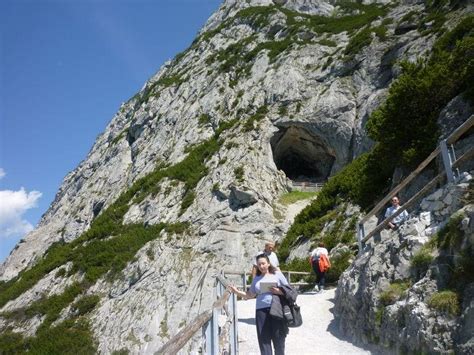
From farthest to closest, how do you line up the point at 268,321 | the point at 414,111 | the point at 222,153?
the point at 222,153, the point at 414,111, the point at 268,321

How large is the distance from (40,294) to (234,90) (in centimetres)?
2570

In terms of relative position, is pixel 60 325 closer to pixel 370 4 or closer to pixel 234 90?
pixel 234 90

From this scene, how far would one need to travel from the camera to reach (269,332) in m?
4.93

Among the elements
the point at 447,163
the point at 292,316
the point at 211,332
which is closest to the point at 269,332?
the point at 292,316

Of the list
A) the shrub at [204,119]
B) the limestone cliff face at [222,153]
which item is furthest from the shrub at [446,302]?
the shrub at [204,119]

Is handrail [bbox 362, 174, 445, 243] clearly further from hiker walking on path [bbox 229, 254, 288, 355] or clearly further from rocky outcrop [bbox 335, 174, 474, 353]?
hiker walking on path [bbox 229, 254, 288, 355]

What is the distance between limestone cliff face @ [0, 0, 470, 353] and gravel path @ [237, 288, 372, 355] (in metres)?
10.7

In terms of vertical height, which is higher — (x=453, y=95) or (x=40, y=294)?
(x=453, y=95)

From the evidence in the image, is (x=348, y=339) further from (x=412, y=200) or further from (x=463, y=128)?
(x=463, y=128)

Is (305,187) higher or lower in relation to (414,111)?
higher

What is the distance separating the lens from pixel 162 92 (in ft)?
160

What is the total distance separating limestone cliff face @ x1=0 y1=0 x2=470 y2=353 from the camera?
2203 centimetres

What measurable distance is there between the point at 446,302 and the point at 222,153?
2661cm

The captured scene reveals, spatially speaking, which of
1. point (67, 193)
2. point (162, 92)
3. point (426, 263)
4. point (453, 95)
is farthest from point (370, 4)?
point (426, 263)
